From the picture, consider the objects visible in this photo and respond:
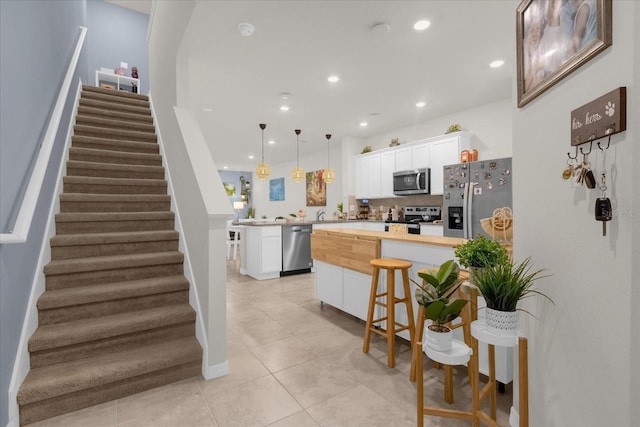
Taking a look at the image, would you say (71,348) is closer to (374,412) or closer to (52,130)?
(52,130)

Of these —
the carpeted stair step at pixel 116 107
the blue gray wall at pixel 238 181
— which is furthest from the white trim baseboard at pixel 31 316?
the blue gray wall at pixel 238 181

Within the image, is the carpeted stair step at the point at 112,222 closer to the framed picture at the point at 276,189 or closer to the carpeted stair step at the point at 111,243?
the carpeted stair step at the point at 111,243

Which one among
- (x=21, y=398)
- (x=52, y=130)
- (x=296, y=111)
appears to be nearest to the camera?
(x=21, y=398)

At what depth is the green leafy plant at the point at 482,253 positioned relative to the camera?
1316 millimetres

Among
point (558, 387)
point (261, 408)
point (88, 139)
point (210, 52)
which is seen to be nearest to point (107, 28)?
point (88, 139)

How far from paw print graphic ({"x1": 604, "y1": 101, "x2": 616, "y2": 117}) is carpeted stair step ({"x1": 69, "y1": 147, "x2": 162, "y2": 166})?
394 centimetres

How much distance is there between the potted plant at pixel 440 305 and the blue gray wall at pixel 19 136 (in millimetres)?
2011

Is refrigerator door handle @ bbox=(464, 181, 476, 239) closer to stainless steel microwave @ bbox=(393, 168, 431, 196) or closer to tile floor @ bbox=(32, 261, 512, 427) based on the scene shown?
stainless steel microwave @ bbox=(393, 168, 431, 196)

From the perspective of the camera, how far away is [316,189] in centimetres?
862

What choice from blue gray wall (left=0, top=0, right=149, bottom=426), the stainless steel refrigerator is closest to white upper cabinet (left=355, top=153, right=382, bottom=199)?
the stainless steel refrigerator

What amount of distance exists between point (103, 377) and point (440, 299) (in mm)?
1934

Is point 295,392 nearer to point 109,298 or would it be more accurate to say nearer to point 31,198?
point 109,298

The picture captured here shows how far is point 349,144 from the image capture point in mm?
6973

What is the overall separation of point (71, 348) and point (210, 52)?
290 cm
